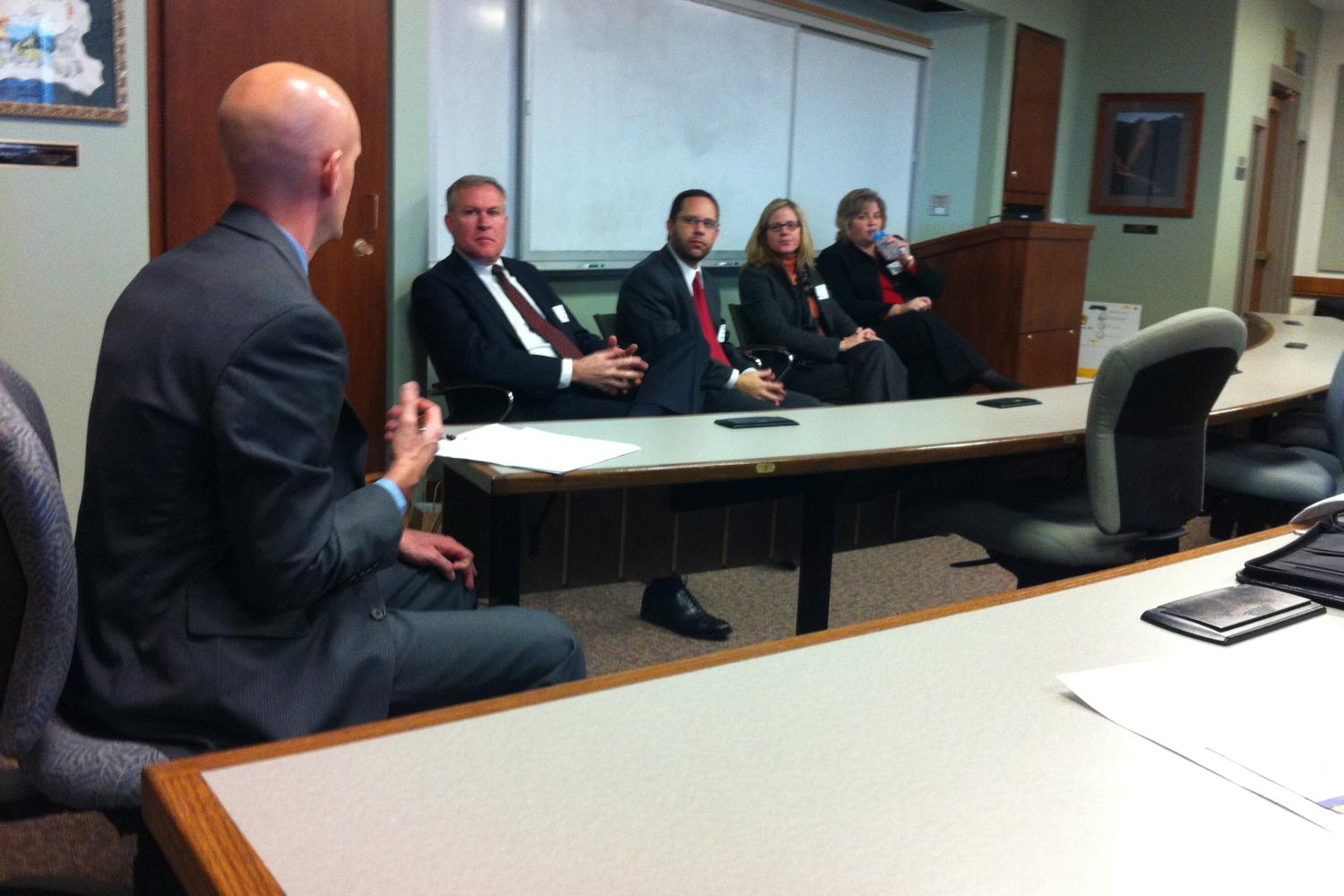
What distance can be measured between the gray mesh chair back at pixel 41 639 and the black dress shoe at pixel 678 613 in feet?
6.69

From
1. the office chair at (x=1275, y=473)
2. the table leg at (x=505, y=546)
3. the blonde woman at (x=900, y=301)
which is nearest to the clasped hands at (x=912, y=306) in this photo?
the blonde woman at (x=900, y=301)

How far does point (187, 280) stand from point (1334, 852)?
122 cm


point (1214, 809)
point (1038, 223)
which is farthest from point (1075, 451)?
point (1038, 223)


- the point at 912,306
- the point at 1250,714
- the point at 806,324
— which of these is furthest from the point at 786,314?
the point at 1250,714

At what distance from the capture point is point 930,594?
373cm

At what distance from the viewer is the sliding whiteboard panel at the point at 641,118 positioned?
181 inches

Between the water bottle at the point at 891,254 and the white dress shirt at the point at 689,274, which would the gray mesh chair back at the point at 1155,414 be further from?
the water bottle at the point at 891,254

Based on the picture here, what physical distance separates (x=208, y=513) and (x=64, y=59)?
247 cm

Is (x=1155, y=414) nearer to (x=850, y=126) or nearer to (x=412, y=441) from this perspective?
(x=412, y=441)

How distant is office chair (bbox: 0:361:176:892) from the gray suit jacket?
0.06 m

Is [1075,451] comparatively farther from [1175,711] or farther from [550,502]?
[1175,711]

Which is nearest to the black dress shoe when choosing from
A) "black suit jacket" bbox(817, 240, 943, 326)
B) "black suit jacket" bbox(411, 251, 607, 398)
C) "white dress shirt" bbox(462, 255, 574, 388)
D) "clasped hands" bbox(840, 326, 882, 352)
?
"black suit jacket" bbox(411, 251, 607, 398)

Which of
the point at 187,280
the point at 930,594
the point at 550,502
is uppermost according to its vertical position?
the point at 187,280

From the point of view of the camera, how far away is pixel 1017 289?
20.0 feet
